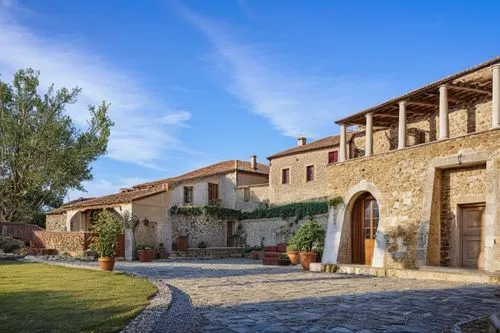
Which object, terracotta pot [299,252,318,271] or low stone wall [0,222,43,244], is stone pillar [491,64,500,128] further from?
low stone wall [0,222,43,244]

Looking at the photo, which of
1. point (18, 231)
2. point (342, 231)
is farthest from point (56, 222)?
point (342, 231)

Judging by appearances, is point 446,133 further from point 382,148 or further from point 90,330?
point 90,330

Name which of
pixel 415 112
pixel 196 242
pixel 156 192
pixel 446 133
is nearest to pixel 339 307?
pixel 446 133

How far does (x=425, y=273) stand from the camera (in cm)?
1390

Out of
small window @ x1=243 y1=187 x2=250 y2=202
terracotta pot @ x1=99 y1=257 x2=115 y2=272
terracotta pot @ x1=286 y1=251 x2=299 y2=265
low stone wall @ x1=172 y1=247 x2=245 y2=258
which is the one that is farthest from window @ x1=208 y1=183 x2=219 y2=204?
terracotta pot @ x1=99 y1=257 x2=115 y2=272

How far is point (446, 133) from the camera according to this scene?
15.1m

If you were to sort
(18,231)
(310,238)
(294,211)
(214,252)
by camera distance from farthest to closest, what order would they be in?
(294,211) → (214,252) → (18,231) → (310,238)

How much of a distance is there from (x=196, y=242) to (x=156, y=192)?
478 cm

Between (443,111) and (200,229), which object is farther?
(200,229)

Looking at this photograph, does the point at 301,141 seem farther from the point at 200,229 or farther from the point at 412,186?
the point at 412,186

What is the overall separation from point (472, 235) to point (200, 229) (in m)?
19.9

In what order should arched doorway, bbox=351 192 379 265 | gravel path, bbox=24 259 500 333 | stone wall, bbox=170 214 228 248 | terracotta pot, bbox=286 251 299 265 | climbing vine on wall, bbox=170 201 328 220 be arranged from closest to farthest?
gravel path, bbox=24 259 500 333 < arched doorway, bbox=351 192 379 265 < terracotta pot, bbox=286 251 299 265 < climbing vine on wall, bbox=170 201 328 220 < stone wall, bbox=170 214 228 248

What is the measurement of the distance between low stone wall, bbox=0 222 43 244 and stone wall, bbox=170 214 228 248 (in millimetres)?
8470

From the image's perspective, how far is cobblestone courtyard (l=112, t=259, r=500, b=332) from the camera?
692 centimetres
